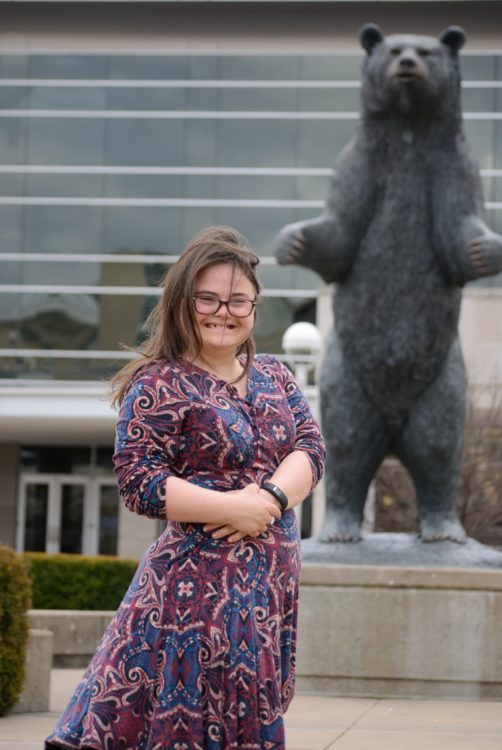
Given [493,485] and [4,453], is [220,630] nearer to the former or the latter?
[493,485]

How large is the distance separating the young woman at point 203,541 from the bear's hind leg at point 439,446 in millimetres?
3995

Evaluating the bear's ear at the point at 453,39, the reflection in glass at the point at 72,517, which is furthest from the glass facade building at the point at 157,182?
the bear's ear at the point at 453,39

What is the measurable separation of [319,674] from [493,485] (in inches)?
465

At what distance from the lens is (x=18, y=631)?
6.18 metres

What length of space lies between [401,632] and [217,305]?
384 cm

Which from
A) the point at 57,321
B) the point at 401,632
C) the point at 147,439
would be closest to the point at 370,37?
the point at 401,632

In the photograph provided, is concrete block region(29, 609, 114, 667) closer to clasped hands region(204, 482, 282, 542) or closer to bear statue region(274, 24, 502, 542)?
bear statue region(274, 24, 502, 542)

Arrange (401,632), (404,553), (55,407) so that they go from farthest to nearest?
(55,407), (404,553), (401,632)

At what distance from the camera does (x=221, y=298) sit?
3.14 m

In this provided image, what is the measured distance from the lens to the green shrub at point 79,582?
1344cm

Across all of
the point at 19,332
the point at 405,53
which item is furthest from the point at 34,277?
the point at 405,53

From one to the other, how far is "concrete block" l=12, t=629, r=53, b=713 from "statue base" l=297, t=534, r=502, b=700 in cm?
131

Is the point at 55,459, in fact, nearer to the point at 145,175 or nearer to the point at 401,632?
the point at 145,175

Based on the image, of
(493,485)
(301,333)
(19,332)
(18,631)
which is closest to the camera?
(18,631)
